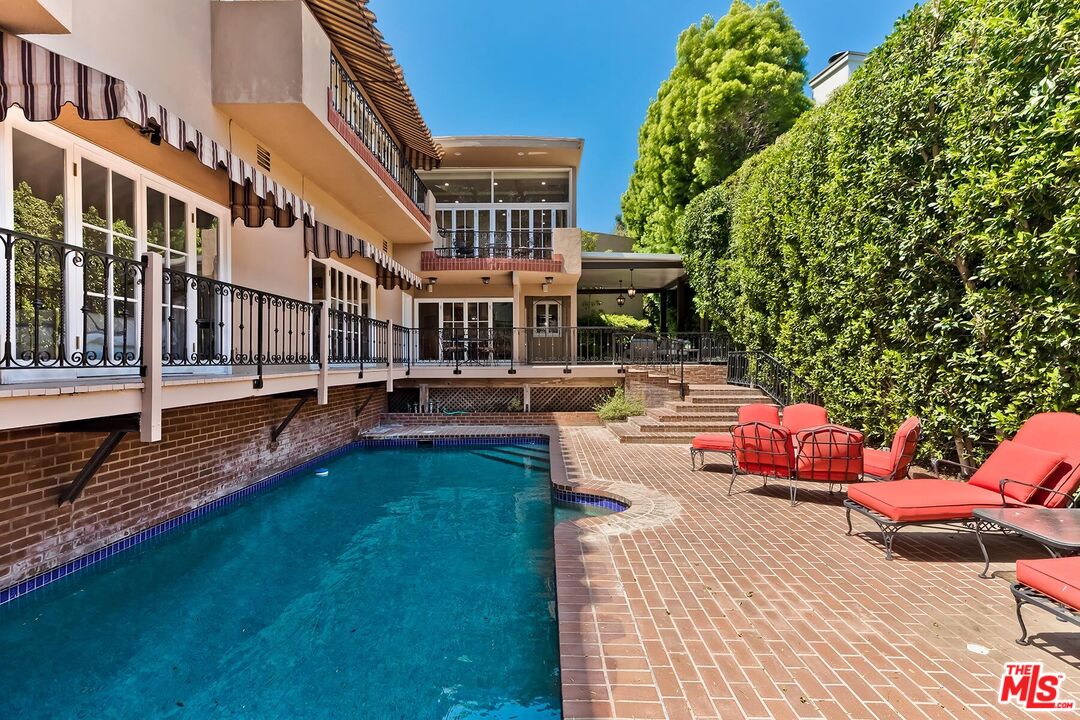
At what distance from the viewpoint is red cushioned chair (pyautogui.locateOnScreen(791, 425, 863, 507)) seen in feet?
19.3

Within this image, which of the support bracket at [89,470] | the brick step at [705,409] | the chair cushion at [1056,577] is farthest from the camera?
the brick step at [705,409]

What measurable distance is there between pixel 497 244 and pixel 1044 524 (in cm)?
1648

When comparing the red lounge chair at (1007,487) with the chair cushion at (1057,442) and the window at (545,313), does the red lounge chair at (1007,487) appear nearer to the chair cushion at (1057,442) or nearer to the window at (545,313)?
the chair cushion at (1057,442)

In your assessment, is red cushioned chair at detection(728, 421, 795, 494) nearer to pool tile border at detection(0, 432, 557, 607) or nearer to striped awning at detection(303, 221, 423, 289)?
pool tile border at detection(0, 432, 557, 607)

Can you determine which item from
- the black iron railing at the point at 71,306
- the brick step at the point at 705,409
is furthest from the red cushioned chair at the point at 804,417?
the black iron railing at the point at 71,306

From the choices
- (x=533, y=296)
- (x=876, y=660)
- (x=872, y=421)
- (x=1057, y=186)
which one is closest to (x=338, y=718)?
(x=876, y=660)

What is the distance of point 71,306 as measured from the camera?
5.05 metres

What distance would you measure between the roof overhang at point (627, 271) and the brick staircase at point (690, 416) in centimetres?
639

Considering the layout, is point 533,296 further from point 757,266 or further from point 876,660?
point 876,660

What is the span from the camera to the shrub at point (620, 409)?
1302 centimetres

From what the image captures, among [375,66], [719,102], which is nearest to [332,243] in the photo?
[375,66]

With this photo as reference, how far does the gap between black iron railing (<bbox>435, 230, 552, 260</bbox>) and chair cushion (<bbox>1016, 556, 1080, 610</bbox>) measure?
606 inches

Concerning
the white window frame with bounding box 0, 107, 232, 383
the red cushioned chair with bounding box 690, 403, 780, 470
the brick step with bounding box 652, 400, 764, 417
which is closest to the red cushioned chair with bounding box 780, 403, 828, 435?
the red cushioned chair with bounding box 690, 403, 780, 470

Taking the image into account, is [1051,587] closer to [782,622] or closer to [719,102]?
[782,622]
